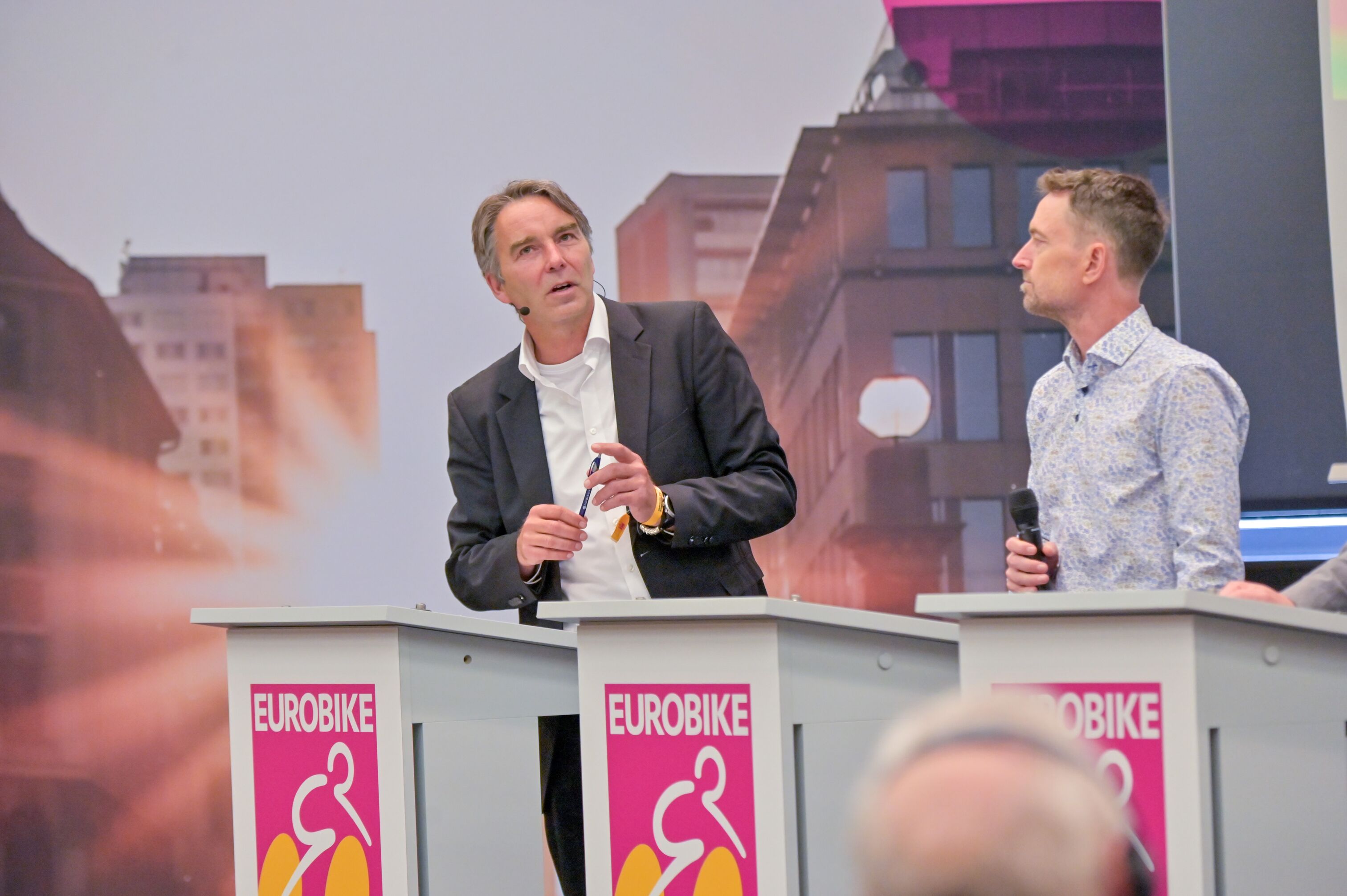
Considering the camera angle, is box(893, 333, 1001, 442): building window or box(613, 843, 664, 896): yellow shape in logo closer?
box(613, 843, 664, 896): yellow shape in logo

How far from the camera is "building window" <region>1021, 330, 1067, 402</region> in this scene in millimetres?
4051

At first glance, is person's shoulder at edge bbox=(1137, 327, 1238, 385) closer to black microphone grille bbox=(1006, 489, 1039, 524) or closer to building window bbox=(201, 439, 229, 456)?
black microphone grille bbox=(1006, 489, 1039, 524)

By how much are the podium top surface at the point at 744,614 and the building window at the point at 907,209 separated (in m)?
2.23

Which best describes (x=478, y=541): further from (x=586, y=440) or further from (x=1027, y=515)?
(x=1027, y=515)

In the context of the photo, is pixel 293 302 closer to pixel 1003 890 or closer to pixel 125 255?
pixel 125 255

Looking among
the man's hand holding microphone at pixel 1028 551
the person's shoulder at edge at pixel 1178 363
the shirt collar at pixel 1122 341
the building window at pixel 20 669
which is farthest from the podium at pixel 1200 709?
the building window at pixel 20 669

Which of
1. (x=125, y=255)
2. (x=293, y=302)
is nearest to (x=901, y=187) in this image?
(x=293, y=302)

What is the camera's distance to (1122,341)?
7.11 feet

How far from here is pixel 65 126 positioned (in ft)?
14.4

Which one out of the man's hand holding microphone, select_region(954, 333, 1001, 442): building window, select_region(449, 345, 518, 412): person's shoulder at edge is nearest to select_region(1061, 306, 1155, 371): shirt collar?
the man's hand holding microphone

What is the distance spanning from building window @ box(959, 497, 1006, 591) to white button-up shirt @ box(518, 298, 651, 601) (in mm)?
1728

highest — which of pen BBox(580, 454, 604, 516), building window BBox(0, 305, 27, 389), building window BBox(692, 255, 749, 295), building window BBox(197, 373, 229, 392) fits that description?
building window BBox(692, 255, 749, 295)

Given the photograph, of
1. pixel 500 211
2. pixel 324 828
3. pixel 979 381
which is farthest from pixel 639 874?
pixel 979 381

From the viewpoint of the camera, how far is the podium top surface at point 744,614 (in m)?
1.88
